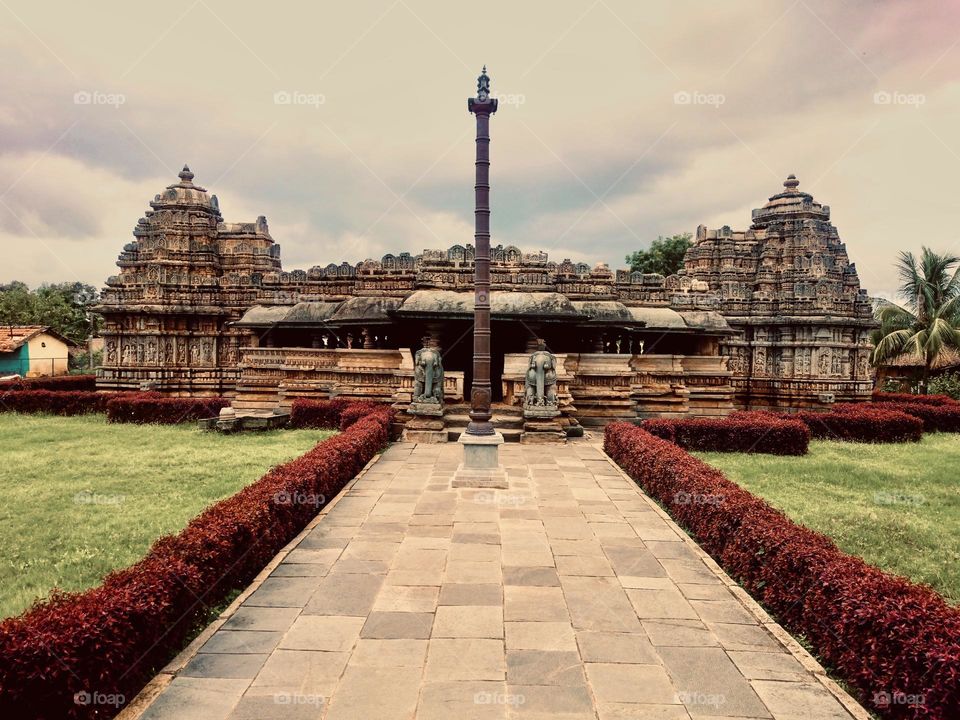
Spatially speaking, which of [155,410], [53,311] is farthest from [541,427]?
[53,311]

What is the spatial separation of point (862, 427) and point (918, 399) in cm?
808

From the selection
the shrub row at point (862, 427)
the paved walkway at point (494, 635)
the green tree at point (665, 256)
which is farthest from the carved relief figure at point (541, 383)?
the green tree at point (665, 256)

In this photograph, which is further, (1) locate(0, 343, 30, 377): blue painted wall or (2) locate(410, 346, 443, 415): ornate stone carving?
(1) locate(0, 343, 30, 377): blue painted wall

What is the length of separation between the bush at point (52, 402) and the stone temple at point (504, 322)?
11.0ft

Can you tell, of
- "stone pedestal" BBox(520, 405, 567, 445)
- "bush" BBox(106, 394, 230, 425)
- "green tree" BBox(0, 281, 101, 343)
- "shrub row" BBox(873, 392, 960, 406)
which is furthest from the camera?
"green tree" BBox(0, 281, 101, 343)

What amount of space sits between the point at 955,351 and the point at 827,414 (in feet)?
57.9

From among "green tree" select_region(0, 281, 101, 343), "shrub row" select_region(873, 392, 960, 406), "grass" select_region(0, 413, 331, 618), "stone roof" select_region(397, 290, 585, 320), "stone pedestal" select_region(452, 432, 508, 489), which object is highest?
"green tree" select_region(0, 281, 101, 343)

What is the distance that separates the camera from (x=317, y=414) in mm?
14648

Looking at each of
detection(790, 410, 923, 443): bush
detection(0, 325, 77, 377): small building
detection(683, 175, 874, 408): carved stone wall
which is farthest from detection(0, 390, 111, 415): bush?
detection(683, 175, 874, 408): carved stone wall

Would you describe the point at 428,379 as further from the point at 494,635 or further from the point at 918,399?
the point at 918,399

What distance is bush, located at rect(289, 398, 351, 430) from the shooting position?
47.9ft

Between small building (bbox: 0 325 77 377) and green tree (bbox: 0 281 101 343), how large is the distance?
2601mm

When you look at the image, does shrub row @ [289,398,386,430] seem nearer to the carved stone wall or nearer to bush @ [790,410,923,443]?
bush @ [790,410,923,443]

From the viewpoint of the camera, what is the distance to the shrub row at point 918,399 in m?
18.8
